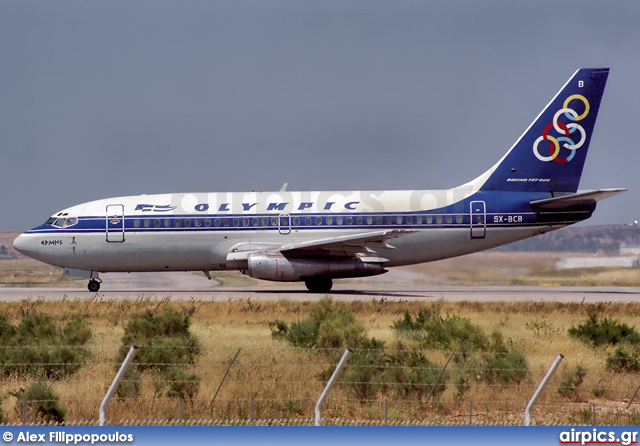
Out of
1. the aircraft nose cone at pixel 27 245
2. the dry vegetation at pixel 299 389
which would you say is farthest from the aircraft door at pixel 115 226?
the dry vegetation at pixel 299 389

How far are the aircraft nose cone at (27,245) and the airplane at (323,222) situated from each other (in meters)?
0.04

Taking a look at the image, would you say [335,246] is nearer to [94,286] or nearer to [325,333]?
[94,286]

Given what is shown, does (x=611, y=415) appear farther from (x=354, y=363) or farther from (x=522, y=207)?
(x=522, y=207)

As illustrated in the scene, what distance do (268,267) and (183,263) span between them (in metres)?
3.79

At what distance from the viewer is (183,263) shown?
37156 mm

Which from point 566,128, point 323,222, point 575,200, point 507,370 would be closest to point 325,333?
point 507,370

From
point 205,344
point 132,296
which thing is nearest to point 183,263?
point 132,296

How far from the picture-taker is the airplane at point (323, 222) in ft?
120

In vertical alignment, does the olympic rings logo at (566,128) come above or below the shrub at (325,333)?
above

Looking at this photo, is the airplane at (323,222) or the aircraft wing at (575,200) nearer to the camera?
the aircraft wing at (575,200)

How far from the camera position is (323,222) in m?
36.9

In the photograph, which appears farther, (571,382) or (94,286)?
(94,286)

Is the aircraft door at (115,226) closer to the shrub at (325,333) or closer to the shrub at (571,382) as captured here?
the shrub at (325,333)

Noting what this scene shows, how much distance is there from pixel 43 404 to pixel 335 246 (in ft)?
70.3
